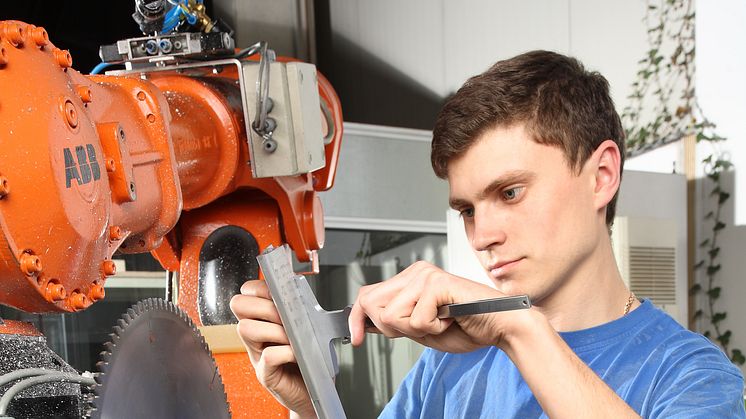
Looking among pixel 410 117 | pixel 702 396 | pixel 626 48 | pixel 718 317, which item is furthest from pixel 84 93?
pixel 410 117

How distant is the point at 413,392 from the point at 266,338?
1.59ft

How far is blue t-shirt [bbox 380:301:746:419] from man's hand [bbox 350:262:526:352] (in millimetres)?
266

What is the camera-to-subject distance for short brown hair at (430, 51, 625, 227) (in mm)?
1297

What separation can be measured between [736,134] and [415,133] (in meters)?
1.36

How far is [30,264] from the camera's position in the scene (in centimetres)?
79

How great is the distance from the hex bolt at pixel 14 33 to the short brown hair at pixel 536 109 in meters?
0.65

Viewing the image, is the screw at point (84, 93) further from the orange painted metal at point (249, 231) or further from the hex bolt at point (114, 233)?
the orange painted metal at point (249, 231)

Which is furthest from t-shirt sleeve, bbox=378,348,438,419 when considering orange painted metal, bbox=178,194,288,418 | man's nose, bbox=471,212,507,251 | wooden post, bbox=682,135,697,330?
wooden post, bbox=682,135,697,330

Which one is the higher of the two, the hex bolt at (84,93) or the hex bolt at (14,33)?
the hex bolt at (14,33)

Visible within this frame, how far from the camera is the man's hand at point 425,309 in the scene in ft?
3.11

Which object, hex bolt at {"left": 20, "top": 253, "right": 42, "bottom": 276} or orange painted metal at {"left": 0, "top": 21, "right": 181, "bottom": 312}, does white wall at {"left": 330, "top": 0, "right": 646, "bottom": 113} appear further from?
hex bolt at {"left": 20, "top": 253, "right": 42, "bottom": 276}

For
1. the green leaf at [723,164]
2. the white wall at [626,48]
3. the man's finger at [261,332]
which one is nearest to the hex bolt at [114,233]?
the man's finger at [261,332]

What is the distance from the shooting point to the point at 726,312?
3.87 metres

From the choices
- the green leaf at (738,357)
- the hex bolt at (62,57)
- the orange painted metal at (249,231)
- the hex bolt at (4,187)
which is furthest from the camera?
the green leaf at (738,357)
